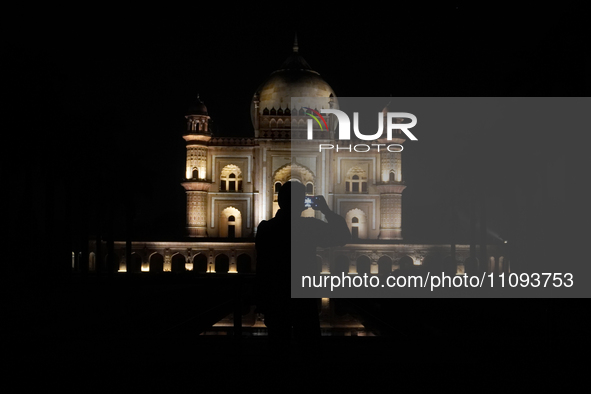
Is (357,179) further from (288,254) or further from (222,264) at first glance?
(288,254)

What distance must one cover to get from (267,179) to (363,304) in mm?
31999

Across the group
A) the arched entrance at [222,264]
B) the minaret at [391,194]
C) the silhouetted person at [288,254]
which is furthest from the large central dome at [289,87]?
the silhouetted person at [288,254]

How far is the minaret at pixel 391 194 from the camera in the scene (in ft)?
170

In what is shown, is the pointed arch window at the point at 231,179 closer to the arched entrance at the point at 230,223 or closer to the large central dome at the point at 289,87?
the arched entrance at the point at 230,223

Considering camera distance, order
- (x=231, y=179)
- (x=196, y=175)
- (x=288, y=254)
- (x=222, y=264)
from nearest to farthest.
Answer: (x=288, y=254)
(x=222, y=264)
(x=196, y=175)
(x=231, y=179)

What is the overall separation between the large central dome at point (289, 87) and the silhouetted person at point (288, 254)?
49.1 meters

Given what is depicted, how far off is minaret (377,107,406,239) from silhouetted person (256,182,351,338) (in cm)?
4510

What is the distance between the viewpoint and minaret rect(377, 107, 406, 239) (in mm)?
51844

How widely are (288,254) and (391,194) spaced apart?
4555 cm

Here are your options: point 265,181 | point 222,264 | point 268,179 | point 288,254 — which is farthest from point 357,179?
point 288,254

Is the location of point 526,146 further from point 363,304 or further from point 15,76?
point 15,76

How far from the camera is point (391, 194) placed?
5209 cm

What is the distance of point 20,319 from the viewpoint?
1452cm

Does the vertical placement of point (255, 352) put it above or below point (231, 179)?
below
